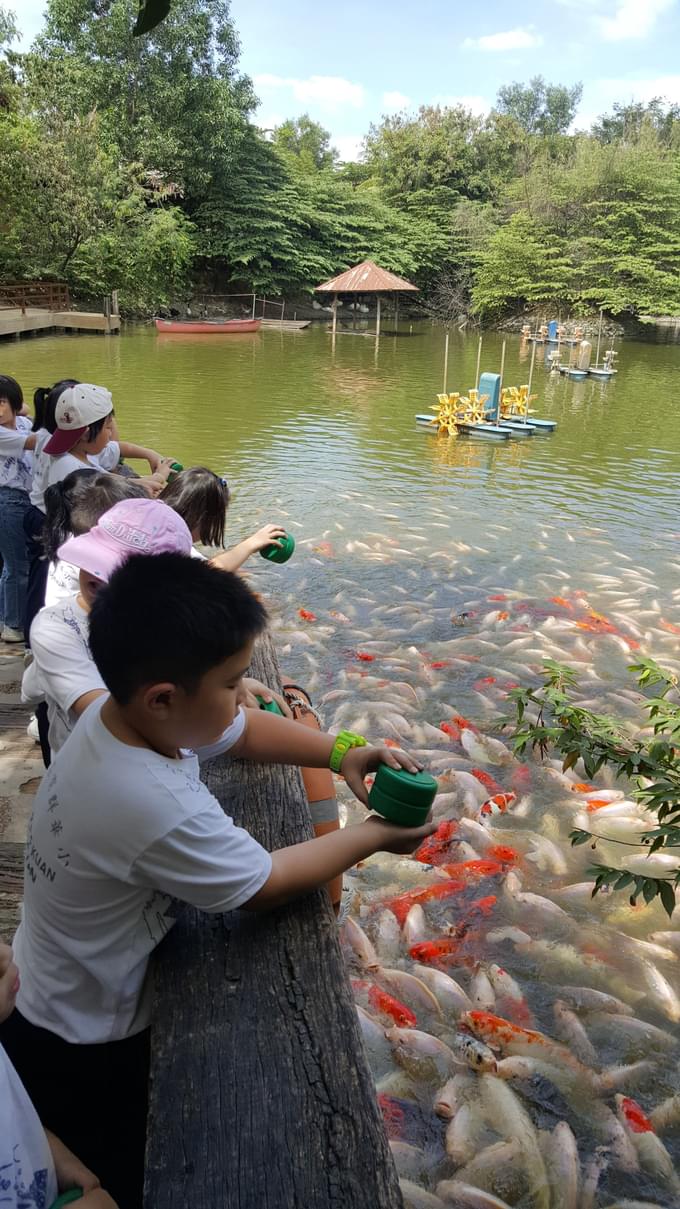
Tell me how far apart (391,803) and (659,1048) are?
2561mm

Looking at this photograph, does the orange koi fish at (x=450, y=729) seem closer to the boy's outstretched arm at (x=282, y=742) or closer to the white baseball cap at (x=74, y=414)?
the white baseball cap at (x=74, y=414)

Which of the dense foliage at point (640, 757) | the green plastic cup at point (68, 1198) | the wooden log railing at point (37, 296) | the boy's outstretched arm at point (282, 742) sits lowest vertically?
the dense foliage at point (640, 757)

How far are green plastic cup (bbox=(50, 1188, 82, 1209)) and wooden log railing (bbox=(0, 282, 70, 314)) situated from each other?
2919 cm

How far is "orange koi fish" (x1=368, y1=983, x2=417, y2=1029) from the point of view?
11.3 ft

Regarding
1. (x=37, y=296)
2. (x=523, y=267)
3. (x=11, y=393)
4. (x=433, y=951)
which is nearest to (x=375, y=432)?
(x=11, y=393)

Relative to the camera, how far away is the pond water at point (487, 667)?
10.2 ft

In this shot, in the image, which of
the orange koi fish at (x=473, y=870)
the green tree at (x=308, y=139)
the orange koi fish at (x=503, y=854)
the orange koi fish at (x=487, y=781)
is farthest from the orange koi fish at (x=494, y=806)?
the green tree at (x=308, y=139)

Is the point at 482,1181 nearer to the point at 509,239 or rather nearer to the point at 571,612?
the point at 571,612

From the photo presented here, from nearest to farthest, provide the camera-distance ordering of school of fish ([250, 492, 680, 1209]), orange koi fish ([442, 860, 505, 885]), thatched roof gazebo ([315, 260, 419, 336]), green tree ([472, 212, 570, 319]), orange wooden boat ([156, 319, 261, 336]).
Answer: school of fish ([250, 492, 680, 1209])
orange koi fish ([442, 860, 505, 885])
orange wooden boat ([156, 319, 261, 336])
thatched roof gazebo ([315, 260, 419, 336])
green tree ([472, 212, 570, 319])

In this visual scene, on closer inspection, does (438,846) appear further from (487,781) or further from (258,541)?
(258,541)

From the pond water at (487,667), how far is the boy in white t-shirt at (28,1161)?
1.76 m

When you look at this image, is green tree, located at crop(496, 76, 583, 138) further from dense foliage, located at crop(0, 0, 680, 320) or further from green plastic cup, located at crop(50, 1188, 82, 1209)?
green plastic cup, located at crop(50, 1188, 82, 1209)

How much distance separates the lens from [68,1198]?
1.33m

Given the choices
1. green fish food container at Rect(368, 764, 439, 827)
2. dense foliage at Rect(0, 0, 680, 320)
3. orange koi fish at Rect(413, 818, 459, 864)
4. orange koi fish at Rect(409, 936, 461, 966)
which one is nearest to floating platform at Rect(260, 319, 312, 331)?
dense foliage at Rect(0, 0, 680, 320)
